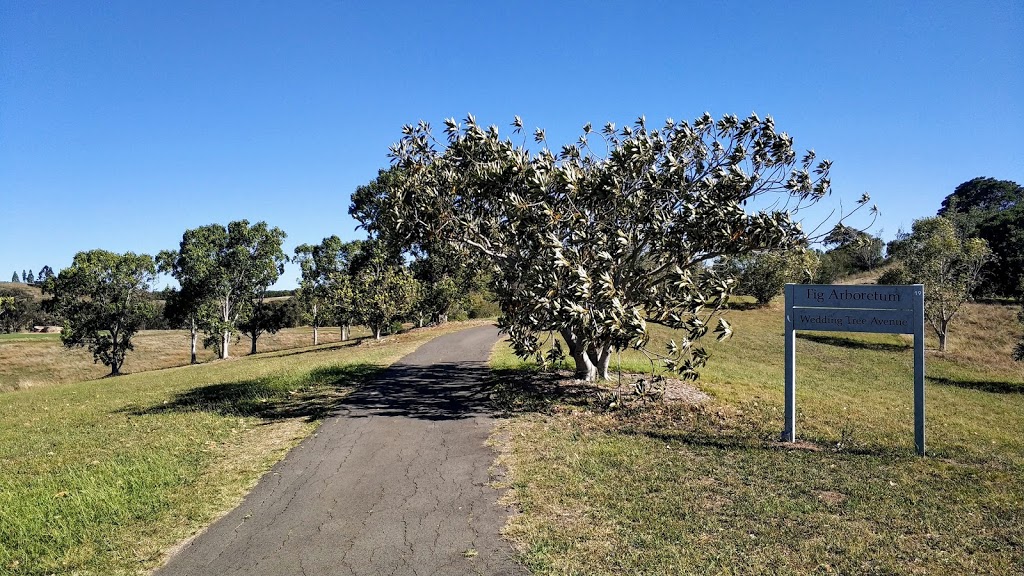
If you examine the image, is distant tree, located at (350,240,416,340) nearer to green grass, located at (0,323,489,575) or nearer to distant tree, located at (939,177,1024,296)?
green grass, located at (0,323,489,575)

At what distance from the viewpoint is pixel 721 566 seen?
14.7ft

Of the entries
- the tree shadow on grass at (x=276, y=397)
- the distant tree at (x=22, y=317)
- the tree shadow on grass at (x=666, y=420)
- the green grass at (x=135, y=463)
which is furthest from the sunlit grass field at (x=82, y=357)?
the tree shadow on grass at (x=666, y=420)

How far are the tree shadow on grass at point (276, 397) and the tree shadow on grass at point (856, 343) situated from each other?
84.4 ft

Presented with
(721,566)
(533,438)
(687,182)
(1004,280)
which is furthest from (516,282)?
(1004,280)

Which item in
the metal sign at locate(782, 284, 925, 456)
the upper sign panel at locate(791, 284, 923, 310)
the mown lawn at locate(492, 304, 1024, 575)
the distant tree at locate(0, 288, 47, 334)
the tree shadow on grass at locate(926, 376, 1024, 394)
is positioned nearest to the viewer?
the mown lawn at locate(492, 304, 1024, 575)

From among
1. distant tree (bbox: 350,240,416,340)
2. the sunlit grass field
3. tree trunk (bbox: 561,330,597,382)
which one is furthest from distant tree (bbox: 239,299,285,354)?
tree trunk (bbox: 561,330,597,382)

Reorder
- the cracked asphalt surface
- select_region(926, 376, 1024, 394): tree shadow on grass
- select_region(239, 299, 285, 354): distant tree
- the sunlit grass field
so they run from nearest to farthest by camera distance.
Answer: the cracked asphalt surface
select_region(926, 376, 1024, 394): tree shadow on grass
the sunlit grass field
select_region(239, 299, 285, 354): distant tree

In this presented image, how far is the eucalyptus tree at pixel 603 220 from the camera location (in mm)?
8578

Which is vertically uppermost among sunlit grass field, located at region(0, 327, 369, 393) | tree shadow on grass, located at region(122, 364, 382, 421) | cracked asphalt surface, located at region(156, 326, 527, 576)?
cracked asphalt surface, located at region(156, 326, 527, 576)

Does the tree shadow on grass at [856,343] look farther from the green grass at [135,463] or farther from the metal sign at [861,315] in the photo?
the green grass at [135,463]

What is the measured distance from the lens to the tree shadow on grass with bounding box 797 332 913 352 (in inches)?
1110

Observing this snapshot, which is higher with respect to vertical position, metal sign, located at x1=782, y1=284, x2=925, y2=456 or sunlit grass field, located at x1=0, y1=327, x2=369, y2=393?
metal sign, located at x1=782, y1=284, x2=925, y2=456

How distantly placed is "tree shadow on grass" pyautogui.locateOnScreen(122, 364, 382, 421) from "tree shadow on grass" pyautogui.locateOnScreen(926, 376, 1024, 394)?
20.5 meters

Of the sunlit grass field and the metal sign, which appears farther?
the sunlit grass field
